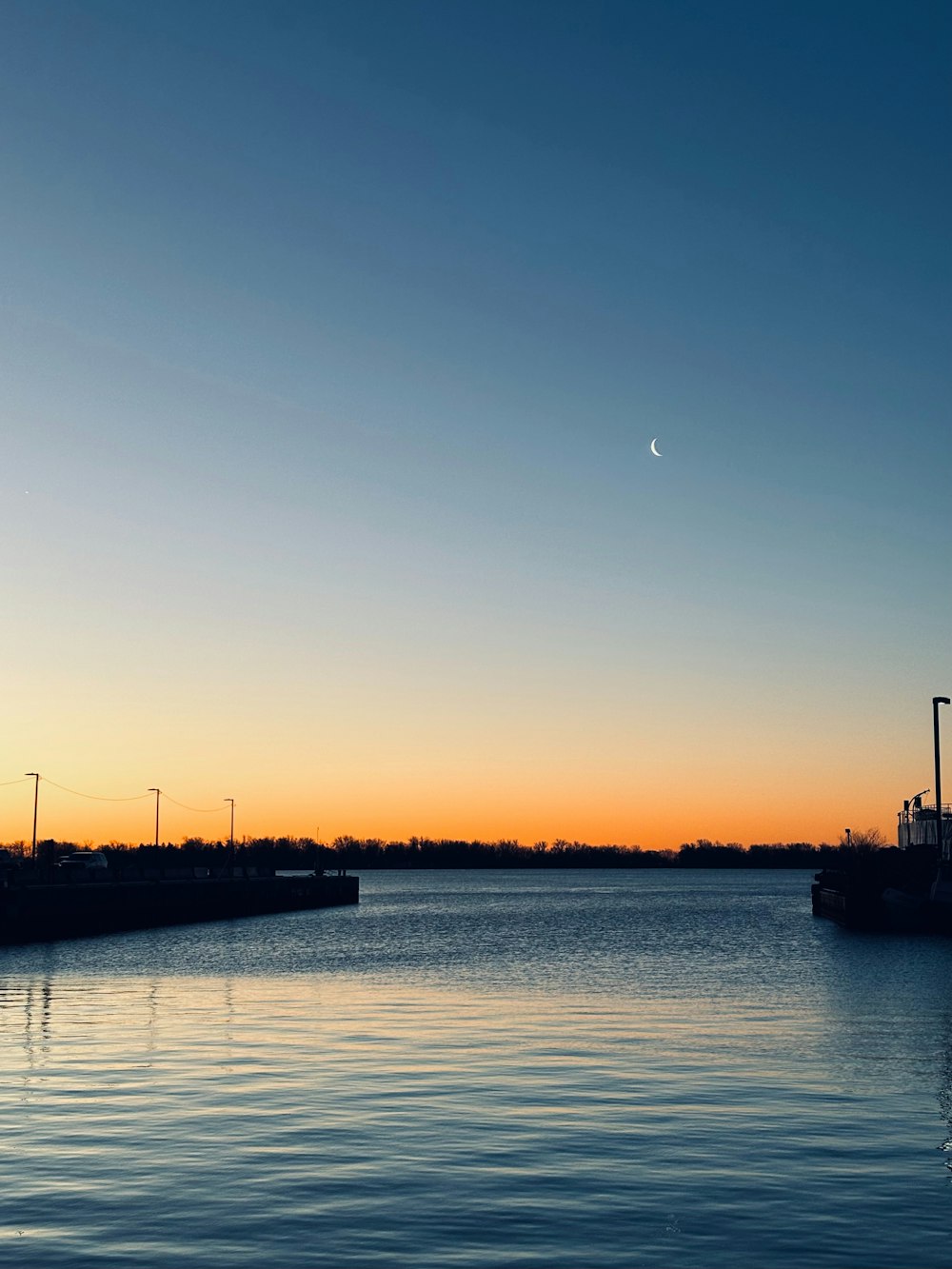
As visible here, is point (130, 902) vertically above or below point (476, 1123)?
below

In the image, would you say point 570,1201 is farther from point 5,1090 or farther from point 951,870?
point 951,870

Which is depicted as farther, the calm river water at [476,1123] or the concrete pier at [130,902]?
the concrete pier at [130,902]

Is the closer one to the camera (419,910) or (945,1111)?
(945,1111)

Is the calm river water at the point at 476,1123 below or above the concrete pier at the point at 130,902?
above

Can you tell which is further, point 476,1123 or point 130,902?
point 130,902

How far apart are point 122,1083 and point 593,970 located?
38.7m

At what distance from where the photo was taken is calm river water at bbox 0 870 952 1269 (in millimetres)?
17141

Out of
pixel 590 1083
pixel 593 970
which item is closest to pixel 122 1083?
pixel 590 1083

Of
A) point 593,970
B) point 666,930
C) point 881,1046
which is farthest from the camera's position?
point 666,930

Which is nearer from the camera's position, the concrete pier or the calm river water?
the calm river water

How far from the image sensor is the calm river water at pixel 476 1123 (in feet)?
56.2

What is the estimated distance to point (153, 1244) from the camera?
16.6 meters

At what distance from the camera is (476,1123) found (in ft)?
82.4

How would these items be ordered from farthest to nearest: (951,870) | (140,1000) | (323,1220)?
(951,870)
(140,1000)
(323,1220)
